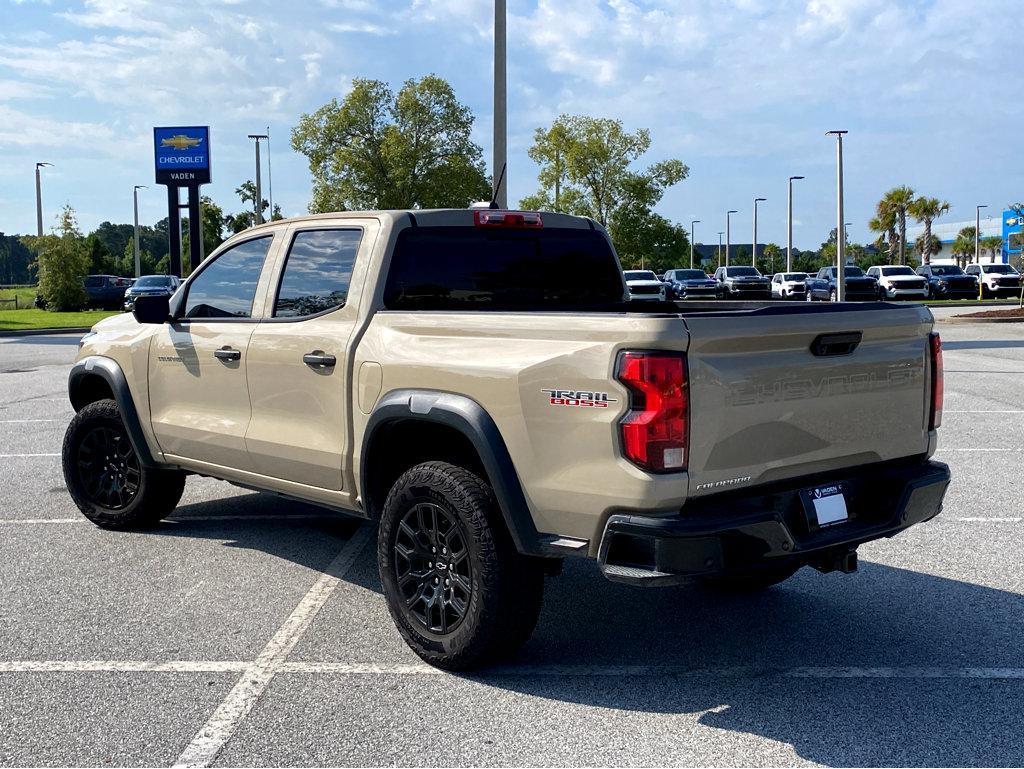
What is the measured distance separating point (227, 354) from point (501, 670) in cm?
231

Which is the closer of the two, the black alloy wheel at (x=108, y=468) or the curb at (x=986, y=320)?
the black alloy wheel at (x=108, y=468)

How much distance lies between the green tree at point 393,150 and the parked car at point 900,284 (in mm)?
20696

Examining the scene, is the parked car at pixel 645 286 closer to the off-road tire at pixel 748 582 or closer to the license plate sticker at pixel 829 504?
the off-road tire at pixel 748 582

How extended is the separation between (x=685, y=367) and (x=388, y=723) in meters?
1.63

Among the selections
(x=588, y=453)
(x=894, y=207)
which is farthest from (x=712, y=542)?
(x=894, y=207)

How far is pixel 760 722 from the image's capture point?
3922 millimetres

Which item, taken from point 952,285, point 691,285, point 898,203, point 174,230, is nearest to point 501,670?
point 691,285

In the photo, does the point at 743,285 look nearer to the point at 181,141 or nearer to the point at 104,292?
the point at 181,141

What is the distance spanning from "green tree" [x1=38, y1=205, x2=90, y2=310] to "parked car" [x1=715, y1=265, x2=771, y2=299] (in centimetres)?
2727

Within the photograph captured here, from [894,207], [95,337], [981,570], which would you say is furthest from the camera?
[894,207]

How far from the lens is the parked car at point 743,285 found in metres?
46.5

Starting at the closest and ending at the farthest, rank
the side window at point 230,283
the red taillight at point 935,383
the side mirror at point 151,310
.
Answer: the red taillight at point 935,383 → the side window at point 230,283 → the side mirror at point 151,310

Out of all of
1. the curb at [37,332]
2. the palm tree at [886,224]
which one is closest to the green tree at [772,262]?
the palm tree at [886,224]

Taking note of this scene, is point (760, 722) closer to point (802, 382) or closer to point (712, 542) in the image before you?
point (712, 542)
